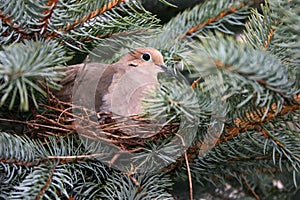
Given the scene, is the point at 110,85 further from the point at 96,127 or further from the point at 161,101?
the point at 161,101

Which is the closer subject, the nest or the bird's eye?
the nest

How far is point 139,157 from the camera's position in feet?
2.39

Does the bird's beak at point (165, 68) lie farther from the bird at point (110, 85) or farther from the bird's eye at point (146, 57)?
the bird's eye at point (146, 57)

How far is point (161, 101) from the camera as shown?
21.9 inches

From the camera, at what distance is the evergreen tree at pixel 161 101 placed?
0.51m

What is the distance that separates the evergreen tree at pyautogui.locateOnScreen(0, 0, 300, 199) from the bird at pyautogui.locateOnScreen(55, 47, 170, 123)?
0.07 metres

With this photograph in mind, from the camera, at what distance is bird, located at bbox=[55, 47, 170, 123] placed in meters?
0.91

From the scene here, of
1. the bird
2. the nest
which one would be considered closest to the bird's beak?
the bird

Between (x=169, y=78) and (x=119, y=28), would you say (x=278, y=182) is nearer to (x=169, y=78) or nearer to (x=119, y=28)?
(x=169, y=78)

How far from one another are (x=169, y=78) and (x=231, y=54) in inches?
12.7

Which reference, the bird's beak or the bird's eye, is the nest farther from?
the bird's eye

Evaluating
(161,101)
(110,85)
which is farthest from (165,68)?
(161,101)

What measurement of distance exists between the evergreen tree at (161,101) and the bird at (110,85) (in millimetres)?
71

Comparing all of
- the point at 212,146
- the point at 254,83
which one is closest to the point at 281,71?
the point at 254,83
